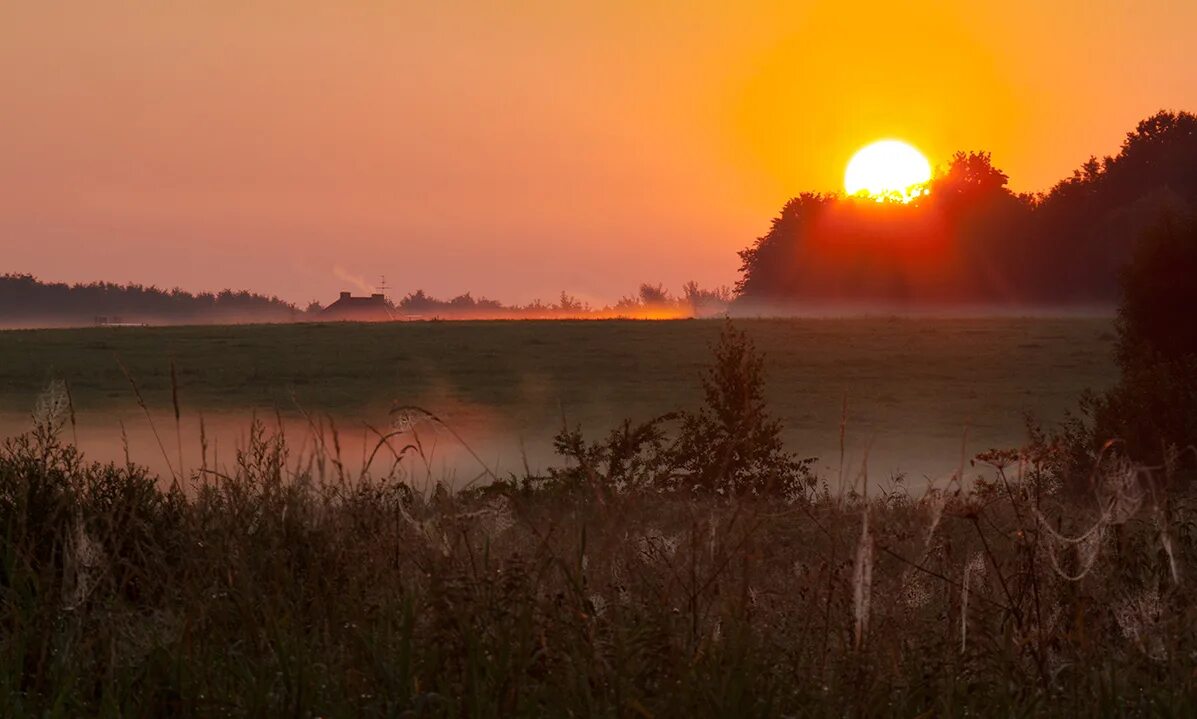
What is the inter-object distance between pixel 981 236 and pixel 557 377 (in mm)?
41209

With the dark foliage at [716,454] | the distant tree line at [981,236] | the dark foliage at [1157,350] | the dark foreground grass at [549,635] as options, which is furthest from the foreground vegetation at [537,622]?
the distant tree line at [981,236]

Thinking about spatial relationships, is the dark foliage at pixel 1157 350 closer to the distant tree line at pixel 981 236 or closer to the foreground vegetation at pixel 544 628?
the foreground vegetation at pixel 544 628

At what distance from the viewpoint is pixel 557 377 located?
25.5m

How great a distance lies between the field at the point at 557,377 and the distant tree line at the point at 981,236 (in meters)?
23.1

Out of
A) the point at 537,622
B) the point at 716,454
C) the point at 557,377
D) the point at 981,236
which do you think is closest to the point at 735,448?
the point at 716,454

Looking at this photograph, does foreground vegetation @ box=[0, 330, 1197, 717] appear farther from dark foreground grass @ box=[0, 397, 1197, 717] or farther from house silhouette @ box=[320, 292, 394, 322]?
house silhouette @ box=[320, 292, 394, 322]

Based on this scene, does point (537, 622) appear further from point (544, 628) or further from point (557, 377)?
point (557, 377)

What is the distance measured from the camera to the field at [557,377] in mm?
18688

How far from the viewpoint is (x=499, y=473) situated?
1411 cm

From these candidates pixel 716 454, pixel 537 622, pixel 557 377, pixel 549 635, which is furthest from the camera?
pixel 557 377

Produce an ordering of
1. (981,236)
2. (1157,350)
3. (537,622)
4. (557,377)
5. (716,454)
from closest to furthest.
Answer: (537,622)
(716,454)
(1157,350)
(557,377)
(981,236)

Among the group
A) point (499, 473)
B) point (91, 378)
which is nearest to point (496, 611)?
point (499, 473)

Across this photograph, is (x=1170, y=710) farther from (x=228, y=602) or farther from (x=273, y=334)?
(x=273, y=334)

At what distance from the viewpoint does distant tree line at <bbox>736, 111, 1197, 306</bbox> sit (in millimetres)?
57938
